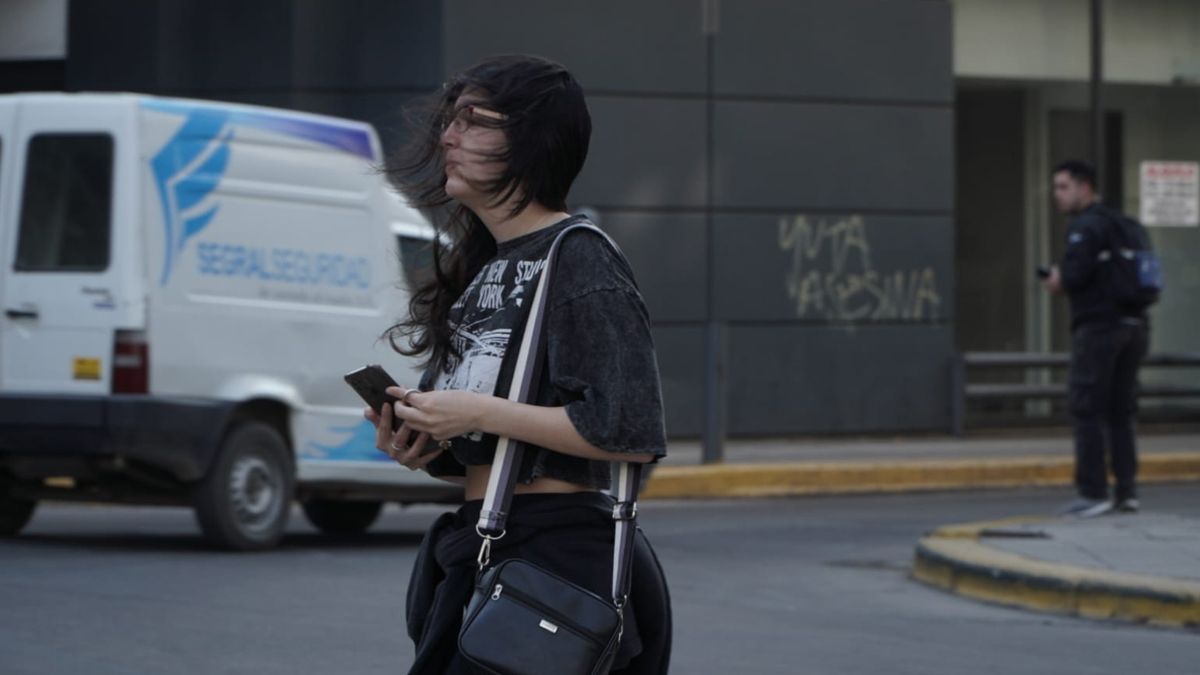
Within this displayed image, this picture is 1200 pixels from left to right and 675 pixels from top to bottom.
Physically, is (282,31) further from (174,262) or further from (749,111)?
(174,262)

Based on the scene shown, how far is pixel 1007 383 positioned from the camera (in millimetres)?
18703

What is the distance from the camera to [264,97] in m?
16.8

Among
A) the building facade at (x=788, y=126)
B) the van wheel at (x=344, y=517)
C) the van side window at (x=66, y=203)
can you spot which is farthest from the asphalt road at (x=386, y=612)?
the building facade at (x=788, y=126)

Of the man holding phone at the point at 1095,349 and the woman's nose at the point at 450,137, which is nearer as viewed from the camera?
the woman's nose at the point at 450,137

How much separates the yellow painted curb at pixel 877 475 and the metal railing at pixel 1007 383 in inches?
86.5

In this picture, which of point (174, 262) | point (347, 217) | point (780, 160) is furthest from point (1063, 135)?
point (174, 262)

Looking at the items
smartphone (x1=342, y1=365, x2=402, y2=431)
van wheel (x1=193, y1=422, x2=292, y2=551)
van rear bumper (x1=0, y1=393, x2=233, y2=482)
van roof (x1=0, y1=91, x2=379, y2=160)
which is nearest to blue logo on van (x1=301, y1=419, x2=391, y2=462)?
van wheel (x1=193, y1=422, x2=292, y2=551)

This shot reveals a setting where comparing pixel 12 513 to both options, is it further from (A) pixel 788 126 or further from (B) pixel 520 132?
(A) pixel 788 126

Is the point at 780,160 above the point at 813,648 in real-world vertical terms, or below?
above

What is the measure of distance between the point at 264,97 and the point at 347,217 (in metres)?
6.74

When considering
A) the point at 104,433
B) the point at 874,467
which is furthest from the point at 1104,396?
the point at 104,433

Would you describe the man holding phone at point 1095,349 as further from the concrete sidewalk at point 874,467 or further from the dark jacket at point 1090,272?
the concrete sidewalk at point 874,467

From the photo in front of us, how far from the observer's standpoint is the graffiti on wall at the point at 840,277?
58.4 feet

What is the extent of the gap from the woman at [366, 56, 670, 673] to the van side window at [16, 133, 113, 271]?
6.58m
